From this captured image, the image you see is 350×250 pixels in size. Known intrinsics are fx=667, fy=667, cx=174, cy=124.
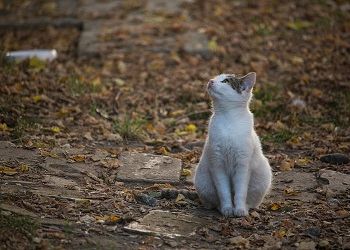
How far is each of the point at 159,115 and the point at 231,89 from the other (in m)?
2.85

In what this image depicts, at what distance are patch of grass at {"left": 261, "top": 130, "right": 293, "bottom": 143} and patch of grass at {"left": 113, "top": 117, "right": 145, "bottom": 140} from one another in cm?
137

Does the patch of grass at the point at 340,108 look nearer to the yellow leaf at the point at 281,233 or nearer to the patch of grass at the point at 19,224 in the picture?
the yellow leaf at the point at 281,233

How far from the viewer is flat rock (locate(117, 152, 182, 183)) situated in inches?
239

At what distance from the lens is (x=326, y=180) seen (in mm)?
6160

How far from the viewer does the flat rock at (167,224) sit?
478 cm

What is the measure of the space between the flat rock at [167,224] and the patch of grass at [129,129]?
215cm

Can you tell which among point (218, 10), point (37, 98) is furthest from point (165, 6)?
point (37, 98)

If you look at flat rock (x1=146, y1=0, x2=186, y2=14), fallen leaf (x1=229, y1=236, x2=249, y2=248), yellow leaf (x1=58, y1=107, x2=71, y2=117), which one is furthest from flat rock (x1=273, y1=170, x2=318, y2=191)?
flat rock (x1=146, y1=0, x2=186, y2=14)

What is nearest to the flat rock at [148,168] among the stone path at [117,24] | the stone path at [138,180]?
the stone path at [138,180]

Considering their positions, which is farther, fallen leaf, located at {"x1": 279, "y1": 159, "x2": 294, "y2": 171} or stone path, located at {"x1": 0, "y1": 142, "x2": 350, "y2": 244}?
fallen leaf, located at {"x1": 279, "y1": 159, "x2": 294, "y2": 171}

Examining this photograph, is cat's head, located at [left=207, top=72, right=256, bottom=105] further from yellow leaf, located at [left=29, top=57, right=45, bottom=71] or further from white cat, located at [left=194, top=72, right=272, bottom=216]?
yellow leaf, located at [left=29, top=57, right=45, bottom=71]

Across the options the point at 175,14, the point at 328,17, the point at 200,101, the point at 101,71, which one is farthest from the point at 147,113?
the point at 328,17

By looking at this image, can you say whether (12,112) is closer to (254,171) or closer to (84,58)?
(84,58)

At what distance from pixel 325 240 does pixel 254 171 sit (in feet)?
2.82
